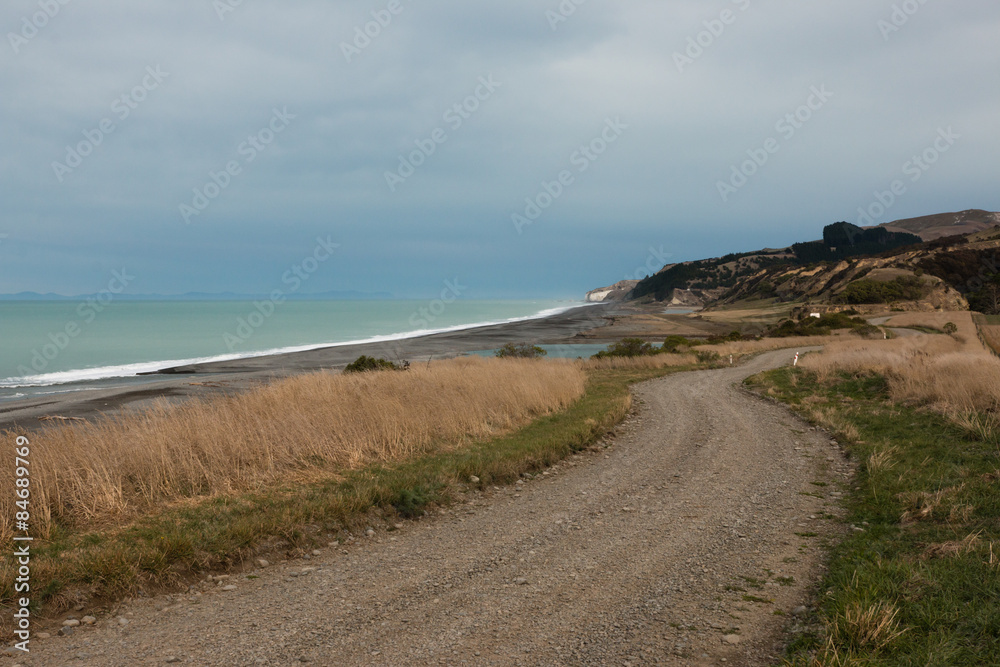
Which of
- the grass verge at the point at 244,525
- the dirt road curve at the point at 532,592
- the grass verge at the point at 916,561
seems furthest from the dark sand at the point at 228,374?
the grass verge at the point at 916,561

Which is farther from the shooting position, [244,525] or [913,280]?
[913,280]

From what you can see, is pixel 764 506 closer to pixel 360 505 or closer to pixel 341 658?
pixel 360 505

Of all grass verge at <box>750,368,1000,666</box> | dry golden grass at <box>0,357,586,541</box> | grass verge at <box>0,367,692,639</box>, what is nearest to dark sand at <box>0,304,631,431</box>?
dry golden grass at <box>0,357,586,541</box>

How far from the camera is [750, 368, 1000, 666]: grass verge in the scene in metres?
4.74

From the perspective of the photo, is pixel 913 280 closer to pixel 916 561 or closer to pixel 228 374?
pixel 228 374

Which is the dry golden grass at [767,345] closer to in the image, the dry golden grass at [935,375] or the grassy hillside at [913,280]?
the dry golden grass at [935,375]

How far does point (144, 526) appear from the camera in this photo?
774 cm

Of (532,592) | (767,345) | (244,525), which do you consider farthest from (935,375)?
(767,345)

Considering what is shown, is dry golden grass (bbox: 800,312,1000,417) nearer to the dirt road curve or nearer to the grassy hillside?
the dirt road curve

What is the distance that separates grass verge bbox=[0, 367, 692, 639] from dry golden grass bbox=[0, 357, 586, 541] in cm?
61

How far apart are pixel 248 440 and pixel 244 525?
12.2ft

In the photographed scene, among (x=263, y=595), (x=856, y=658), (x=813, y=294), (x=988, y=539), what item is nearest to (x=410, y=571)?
(x=263, y=595)

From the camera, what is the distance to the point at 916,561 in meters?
6.46

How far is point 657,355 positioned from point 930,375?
22169mm
